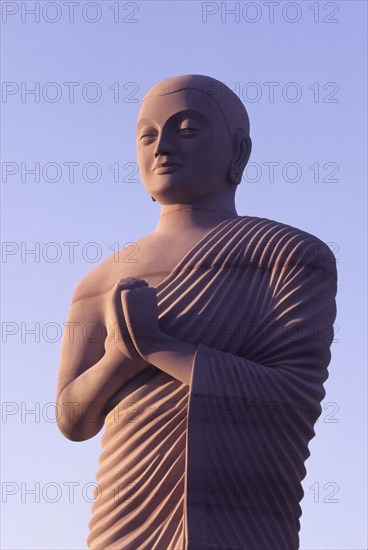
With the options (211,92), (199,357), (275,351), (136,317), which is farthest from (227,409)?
(211,92)

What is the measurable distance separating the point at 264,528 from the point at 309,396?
896 mm

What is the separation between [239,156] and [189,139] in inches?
17.4

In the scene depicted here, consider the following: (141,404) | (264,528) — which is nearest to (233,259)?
(141,404)

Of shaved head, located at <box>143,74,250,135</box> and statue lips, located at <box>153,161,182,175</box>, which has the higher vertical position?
shaved head, located at <box>143,74,250,135</box>

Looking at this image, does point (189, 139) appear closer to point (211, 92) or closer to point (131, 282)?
point (211, 92)

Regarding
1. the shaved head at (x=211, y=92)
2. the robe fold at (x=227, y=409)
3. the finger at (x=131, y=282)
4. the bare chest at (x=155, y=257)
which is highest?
the shaved head at (x=211, y=92)

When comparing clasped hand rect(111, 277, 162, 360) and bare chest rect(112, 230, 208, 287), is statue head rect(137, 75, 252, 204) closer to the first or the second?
bare chest rect(112, 230, 208, 287)

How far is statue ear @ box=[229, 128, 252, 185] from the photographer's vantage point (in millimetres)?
10508

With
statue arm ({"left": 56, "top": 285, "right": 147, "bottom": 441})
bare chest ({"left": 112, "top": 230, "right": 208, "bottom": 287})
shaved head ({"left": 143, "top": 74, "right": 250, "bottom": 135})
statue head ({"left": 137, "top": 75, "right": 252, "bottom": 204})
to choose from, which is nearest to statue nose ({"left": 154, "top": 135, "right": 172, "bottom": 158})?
statue head ({"left": 137, "top": 75, "right": 252, "bottom": 204})

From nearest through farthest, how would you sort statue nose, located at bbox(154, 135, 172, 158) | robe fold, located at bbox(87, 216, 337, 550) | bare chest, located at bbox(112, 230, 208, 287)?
robe fold, located at bbox(87, 216, 337, 550), bare chest, located at bbox(112, 230, 208, 287), statue nose, located at bbox(154, 135, 172, 158)

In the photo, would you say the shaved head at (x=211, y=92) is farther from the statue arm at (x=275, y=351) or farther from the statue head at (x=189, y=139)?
the statue arm at (x=275, y=351)

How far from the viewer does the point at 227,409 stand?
942 centimetres

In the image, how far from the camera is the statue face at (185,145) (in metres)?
10.3

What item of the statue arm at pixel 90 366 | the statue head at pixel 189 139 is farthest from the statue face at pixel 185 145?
the statue arm at pixel 90 366
